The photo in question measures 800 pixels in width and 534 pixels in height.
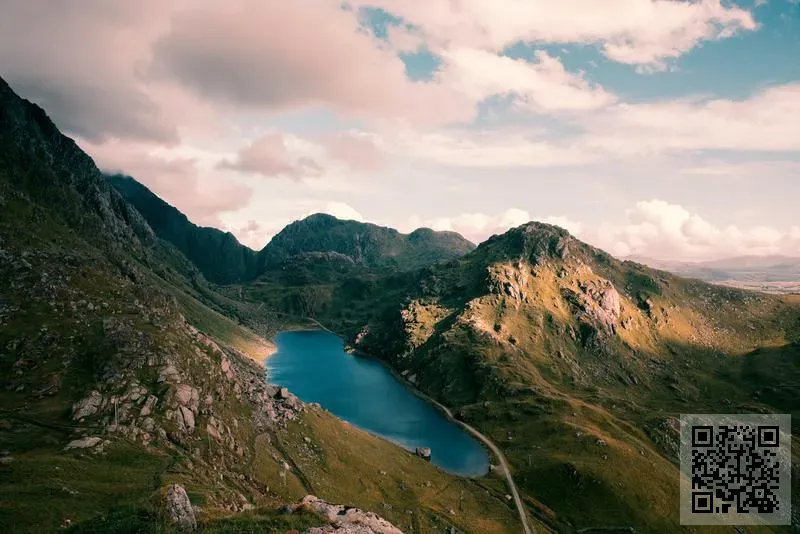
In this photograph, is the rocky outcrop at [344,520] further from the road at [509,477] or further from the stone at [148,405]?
the road at [509,477]

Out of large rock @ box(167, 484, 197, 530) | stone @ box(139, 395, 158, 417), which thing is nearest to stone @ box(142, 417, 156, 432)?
stone @ box(139, 395, 158, 417)

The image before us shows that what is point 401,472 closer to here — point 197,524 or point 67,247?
point 197,524

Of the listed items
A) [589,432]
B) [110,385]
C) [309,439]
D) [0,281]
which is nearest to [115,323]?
[110,385]

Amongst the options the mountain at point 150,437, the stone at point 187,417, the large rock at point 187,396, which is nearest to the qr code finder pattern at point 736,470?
the mountain at point 150,437

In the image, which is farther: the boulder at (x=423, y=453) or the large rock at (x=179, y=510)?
the boulder at (x=423, y=453)

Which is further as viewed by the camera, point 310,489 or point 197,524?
point 310,489
